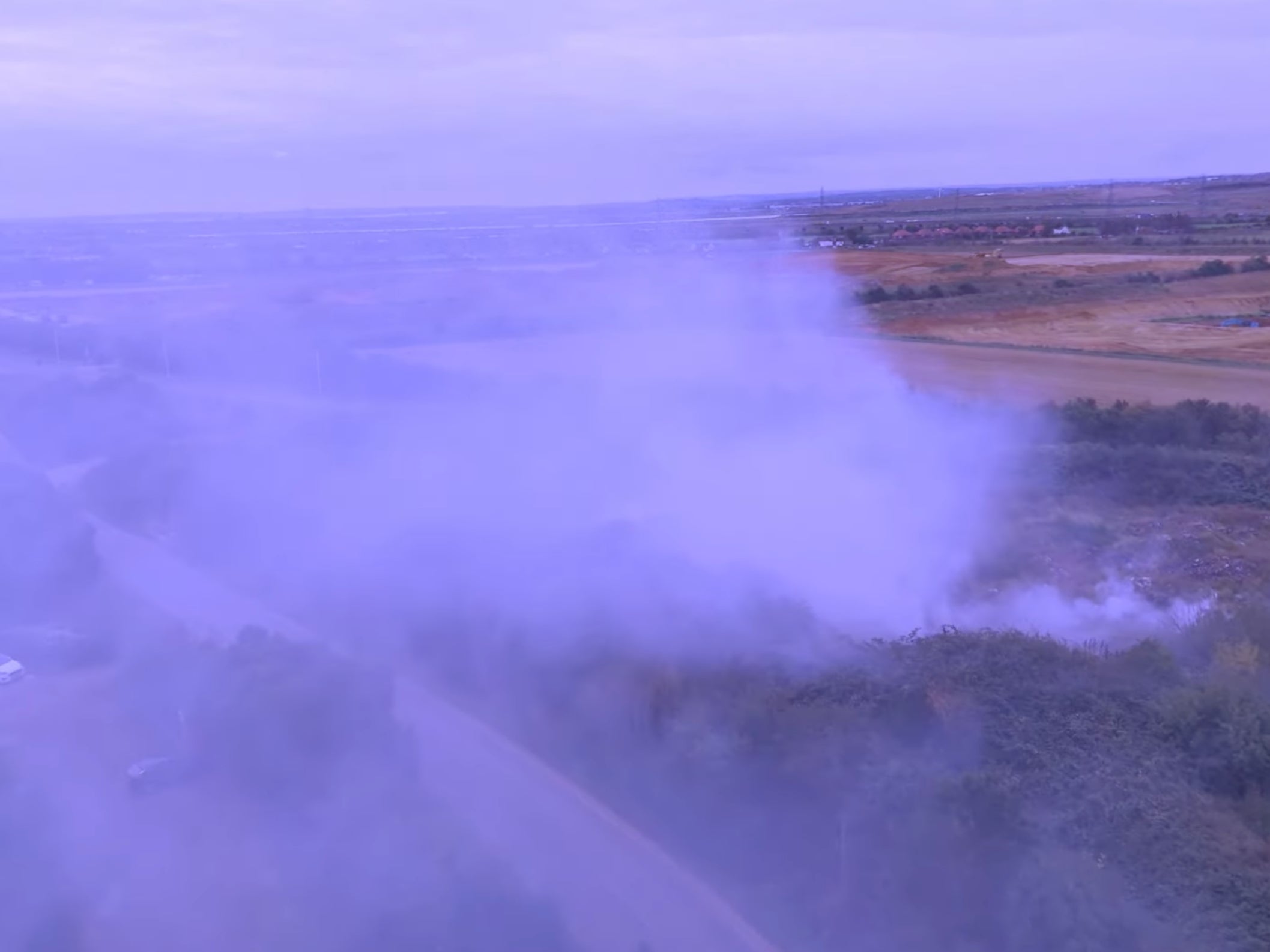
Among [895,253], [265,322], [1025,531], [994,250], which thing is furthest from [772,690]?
[994,250]

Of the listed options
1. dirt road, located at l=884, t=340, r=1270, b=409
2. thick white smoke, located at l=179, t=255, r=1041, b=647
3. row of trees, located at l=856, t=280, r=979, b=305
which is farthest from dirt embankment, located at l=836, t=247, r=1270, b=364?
thick white smoke, located at l=179, t=255, r=1041, b=647

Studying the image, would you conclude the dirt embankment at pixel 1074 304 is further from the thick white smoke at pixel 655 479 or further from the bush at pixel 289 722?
the bush at pixel 289 722

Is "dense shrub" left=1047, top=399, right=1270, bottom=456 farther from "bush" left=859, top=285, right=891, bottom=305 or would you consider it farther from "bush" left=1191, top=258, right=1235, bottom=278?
"bush" left=1191, top=258, right=1235, bottom=278

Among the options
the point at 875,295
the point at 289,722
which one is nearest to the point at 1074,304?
the point at 875,295

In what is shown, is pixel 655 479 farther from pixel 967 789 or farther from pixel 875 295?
pixel 875 295

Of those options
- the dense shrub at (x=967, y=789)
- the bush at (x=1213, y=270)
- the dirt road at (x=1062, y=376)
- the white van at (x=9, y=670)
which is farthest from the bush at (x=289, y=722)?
the bush at (x=1213, y=270)

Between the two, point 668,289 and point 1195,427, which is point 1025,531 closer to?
point 1195,427
